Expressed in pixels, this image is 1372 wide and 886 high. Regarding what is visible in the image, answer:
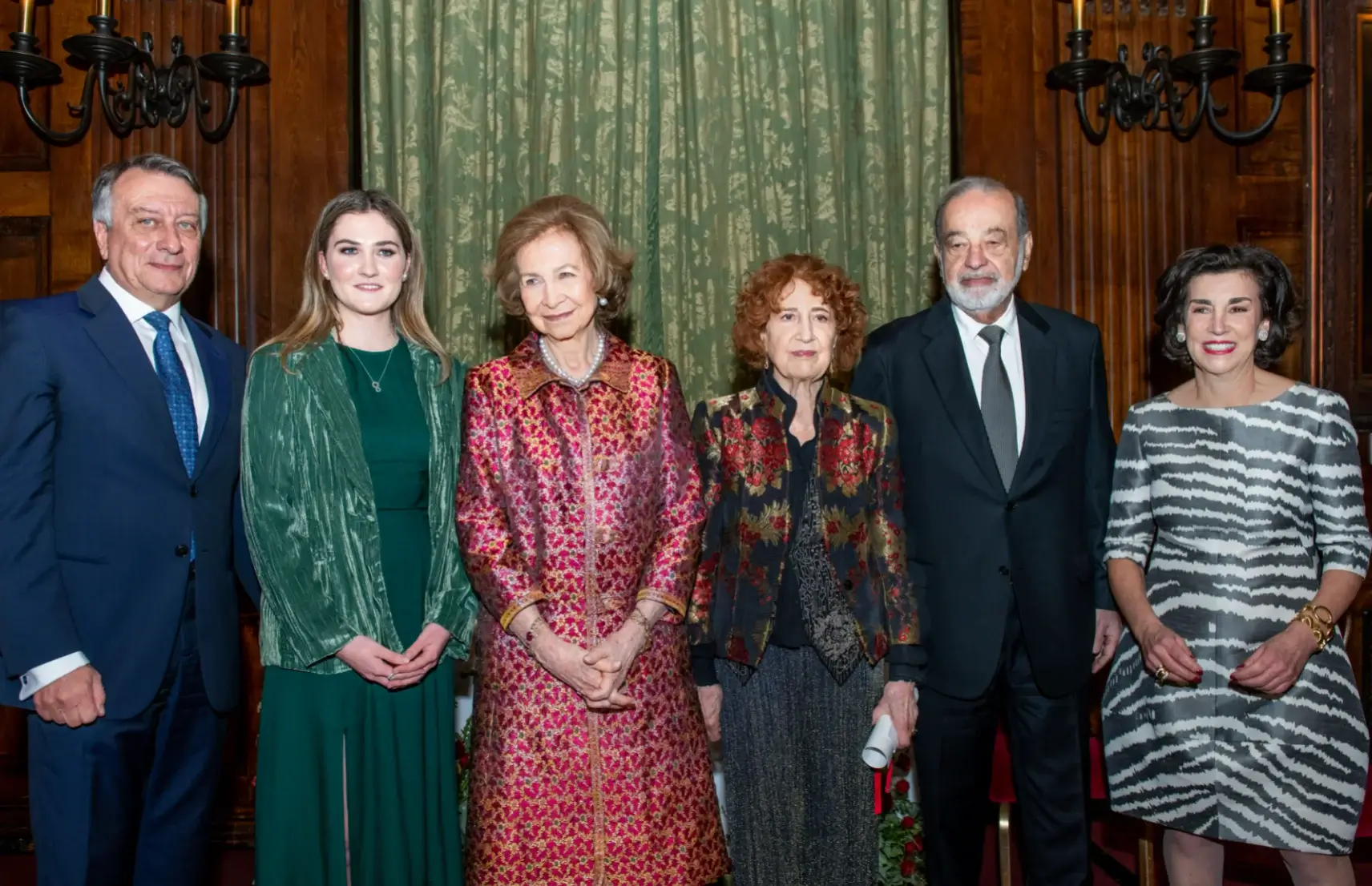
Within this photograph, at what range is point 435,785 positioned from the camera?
212 centimetres

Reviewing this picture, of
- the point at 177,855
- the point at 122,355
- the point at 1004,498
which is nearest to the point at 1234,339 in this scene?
the point at 1004,498

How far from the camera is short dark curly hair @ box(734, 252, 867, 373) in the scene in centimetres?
224

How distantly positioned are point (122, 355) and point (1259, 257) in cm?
232

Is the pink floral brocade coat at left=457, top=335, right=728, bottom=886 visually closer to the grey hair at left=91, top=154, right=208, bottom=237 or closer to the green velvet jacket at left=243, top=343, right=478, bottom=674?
the green velvet jacket at left=243, top=343, right=478, bottom=674

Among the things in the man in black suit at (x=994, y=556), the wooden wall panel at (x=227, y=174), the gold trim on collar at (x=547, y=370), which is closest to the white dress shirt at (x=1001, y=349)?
the man in black suit at (x=994, y=556)

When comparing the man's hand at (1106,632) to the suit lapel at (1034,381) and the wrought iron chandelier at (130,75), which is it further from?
the wrought iron chandelier at (130,75)

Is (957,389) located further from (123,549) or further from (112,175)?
(112,175)

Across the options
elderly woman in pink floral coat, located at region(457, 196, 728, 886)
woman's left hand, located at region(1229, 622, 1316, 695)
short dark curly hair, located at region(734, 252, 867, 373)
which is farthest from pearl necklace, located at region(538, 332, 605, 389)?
woman's left hand, located at region(1229, 622, 1316, 695)

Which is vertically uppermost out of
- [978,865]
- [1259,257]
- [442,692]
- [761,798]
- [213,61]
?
[213,61]

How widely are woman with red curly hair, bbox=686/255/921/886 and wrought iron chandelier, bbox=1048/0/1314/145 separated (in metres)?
1.51

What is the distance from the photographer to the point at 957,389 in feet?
7.67

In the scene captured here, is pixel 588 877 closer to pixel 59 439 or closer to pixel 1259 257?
pixel 59 439

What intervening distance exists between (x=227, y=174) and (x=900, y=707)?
261 centimetres

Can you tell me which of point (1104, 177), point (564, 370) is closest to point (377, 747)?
point (564, 370)
